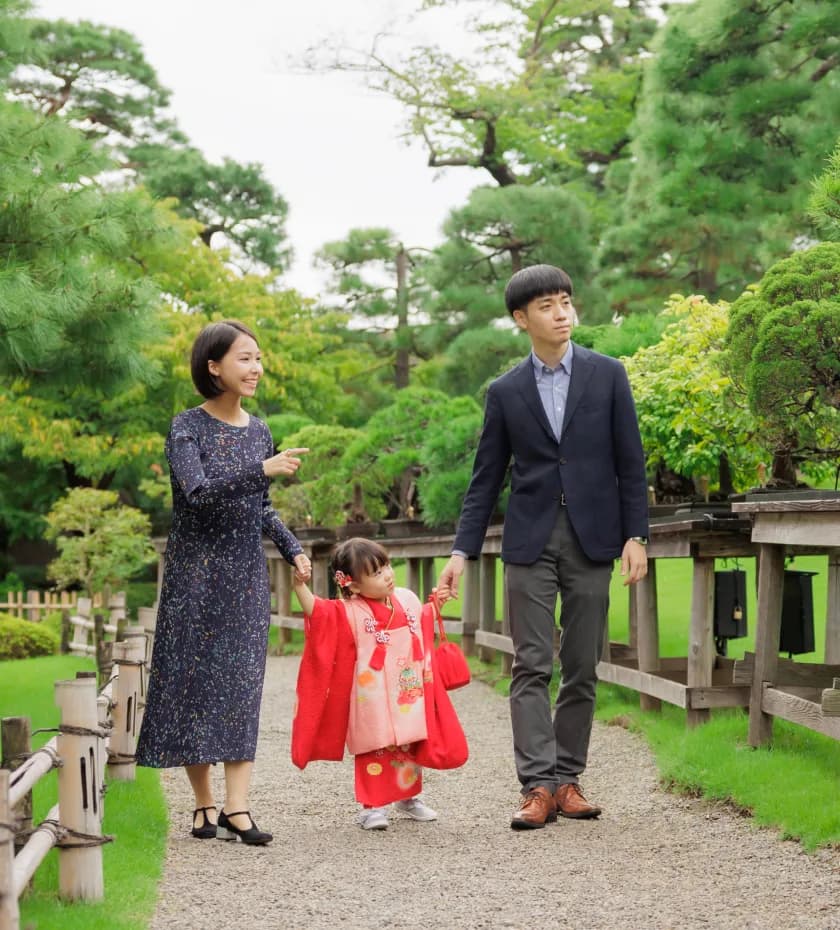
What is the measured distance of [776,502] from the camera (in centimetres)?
491

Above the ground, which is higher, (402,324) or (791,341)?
(402,324)

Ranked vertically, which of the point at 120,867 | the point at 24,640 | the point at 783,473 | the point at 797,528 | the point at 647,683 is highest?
the point at 783,473

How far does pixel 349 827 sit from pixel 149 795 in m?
1.03

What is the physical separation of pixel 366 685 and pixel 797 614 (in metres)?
2.63

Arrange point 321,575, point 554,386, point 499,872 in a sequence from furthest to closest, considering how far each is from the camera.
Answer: point 321,575 → point 554,386 → point 499,872

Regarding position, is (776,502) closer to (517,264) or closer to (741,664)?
(741,664)

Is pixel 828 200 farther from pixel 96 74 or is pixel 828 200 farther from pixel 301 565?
pixel 96 74

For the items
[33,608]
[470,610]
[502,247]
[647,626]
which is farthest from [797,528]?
[33,608]

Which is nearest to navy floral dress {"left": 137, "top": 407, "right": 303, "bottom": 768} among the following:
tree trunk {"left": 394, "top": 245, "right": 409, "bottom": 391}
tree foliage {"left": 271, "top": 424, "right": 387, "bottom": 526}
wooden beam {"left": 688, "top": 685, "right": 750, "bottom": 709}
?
wooden beam {"left": 688, "top": 685, "right": 750, "bottom": 709}

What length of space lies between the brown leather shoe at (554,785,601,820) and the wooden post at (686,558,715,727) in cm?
165

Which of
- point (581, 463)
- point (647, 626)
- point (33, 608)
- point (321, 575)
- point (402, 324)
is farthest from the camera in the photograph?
point (402, 324)

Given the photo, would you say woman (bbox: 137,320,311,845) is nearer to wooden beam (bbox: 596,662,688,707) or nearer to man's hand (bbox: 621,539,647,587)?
man's hand (bbox: 621,539,647,587)

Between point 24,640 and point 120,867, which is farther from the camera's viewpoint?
point 24,640

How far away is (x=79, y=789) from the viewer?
349 cm
